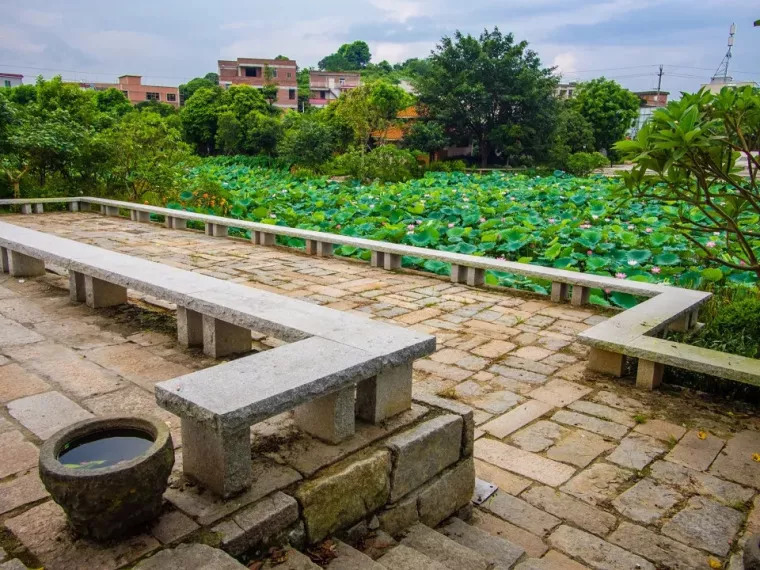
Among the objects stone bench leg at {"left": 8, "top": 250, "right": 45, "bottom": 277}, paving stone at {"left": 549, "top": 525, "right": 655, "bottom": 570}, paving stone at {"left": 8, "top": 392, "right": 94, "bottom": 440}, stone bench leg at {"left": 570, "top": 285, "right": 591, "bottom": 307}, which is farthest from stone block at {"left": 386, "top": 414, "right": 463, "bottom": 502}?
stone bench leg at {"left": 8, "top": 250, "right": 45, "bottom": 277}

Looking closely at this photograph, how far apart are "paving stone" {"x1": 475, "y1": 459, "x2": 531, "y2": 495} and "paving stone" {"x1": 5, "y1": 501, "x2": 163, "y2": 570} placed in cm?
160

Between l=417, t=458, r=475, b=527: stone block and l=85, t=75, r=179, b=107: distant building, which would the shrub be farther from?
l=85, t=75, r=179, b=107: distant building

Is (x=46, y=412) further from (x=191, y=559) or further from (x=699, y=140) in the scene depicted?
(x=699, y=140)

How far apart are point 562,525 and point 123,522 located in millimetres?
1694

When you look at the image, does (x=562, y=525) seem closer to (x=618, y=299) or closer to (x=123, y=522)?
(x=123, y=522)

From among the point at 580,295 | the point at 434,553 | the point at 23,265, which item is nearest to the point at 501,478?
the point at 434,553

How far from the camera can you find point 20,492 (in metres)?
2.04

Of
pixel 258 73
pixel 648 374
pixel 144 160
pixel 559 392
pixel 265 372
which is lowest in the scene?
pixel 559 392

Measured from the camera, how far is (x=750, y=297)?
474cm

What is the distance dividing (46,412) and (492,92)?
89.7 ft

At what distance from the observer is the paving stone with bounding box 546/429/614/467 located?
9.78 ft

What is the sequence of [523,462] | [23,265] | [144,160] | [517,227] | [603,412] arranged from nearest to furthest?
[523,462]
[603,412]
[23,265]
[517,227]
[144,160]

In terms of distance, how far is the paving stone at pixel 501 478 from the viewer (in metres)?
2.77

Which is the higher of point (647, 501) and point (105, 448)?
point (105, 448)
